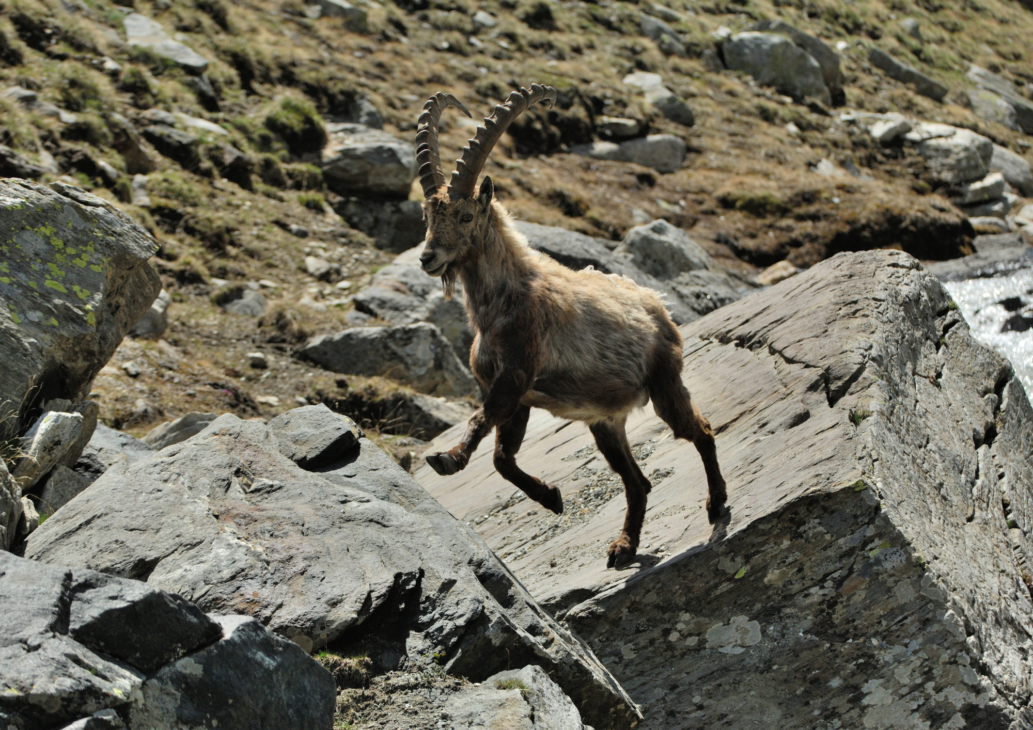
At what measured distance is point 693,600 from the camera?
19.3 feet

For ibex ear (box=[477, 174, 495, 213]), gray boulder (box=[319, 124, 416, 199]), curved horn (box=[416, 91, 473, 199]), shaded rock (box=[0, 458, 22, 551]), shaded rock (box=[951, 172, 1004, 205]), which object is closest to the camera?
shaded rock (box=[0, 458, 22, 551])

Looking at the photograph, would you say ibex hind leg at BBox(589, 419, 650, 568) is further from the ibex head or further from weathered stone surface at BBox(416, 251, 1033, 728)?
the ibex head

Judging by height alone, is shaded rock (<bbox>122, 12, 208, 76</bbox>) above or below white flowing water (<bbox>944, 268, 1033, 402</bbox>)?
above

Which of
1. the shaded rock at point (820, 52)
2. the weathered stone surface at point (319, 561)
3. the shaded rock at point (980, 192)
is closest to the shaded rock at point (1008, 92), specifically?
the shaded rock at point (820, 52)

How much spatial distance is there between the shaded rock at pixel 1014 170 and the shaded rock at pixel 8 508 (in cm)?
3722

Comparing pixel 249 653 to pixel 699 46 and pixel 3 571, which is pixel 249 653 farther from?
pixel 699 46

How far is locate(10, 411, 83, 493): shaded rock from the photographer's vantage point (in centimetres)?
616

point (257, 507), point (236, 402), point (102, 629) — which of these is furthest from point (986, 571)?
Answer: point (236, 402)

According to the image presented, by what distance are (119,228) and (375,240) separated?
11.3m

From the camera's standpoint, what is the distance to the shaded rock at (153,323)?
507 inches

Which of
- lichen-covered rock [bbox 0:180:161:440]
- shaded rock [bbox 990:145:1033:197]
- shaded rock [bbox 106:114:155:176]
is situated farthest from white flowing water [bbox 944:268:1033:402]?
shaded rock [bbox 106:114:155:176]

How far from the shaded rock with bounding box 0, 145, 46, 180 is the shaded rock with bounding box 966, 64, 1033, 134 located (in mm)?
45944

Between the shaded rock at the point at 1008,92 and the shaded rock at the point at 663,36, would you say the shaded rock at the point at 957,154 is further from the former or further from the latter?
the shaded rock at the point at 1008,92

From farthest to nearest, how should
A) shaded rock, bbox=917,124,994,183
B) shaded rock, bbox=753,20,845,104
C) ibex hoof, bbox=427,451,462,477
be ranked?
shaded rock, bbox=753,20,845,104 < shaded rock, bbox=917,124,994,183 < ibex hoof, bbox=427,451,462,477
